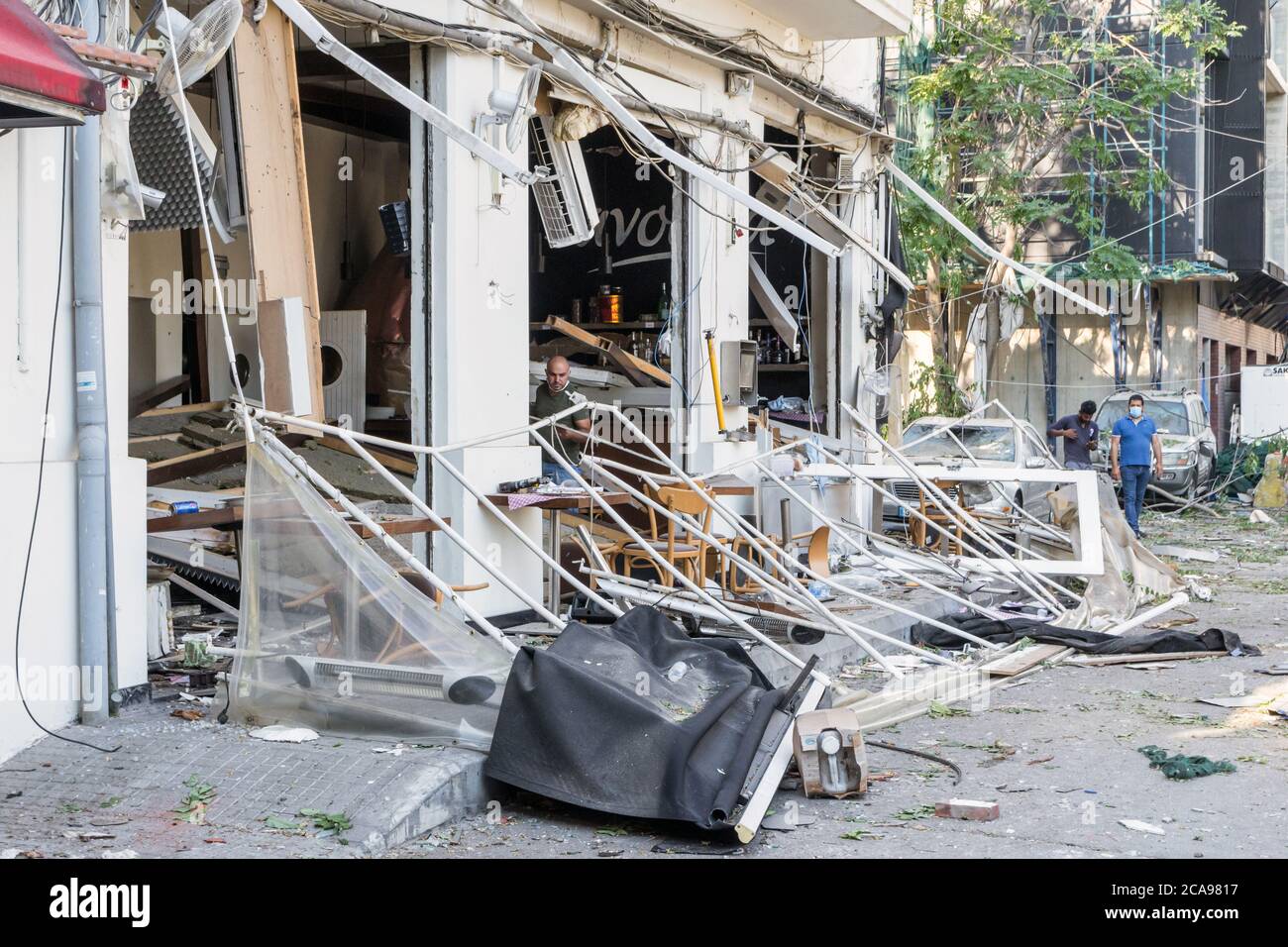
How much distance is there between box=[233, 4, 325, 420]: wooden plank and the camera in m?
8.11

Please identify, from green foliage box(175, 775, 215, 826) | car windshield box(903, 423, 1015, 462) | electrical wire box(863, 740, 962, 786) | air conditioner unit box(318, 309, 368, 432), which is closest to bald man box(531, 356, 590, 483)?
air conditioner unit box(318, 309, 368, 432)

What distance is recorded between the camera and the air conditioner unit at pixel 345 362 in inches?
457

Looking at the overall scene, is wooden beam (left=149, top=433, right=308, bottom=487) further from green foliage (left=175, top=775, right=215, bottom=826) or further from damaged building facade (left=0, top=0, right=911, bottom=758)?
green foliage (left=175, top=775, right=215, bottom=826)

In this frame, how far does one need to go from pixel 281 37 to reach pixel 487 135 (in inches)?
64.4

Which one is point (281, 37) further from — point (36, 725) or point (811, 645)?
point (811, 645)

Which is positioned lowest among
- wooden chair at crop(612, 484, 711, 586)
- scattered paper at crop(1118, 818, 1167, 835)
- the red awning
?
scattered paper at crop(1118, 818, 1167, 835)

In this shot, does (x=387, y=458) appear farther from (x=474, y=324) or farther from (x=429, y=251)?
(x=429, y=251)

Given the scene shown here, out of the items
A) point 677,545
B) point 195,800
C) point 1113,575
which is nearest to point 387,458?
point 677,545

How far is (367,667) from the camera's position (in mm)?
6258

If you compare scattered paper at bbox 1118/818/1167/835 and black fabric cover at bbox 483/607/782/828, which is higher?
black fabric cover at bbox 483/607/782/828

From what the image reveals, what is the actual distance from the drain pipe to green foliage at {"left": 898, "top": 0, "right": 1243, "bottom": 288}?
16610 millimetres

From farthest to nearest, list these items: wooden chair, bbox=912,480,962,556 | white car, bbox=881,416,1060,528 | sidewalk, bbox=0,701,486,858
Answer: white car, bbox=881,416,1060,528 < wooden chair, bbox=912,480,962,556 < sidewalk, bbox=0,701,486,858

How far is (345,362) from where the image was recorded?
11.8 meters

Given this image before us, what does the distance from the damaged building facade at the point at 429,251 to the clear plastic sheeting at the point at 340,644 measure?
686 mm
